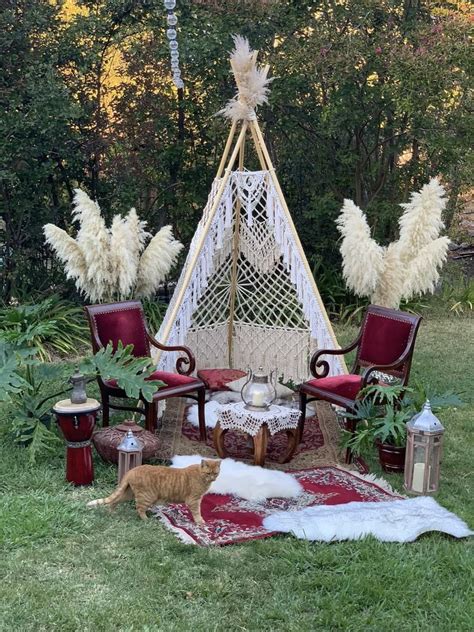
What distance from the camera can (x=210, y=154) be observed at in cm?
788

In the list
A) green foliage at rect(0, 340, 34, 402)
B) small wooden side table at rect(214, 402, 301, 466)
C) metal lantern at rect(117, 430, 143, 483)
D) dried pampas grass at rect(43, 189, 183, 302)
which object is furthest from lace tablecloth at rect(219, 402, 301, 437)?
dried pampas grass at rect(43, 189, 183, 302)

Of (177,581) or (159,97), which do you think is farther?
(159,97)

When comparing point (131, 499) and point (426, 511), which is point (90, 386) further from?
point (426, 511)

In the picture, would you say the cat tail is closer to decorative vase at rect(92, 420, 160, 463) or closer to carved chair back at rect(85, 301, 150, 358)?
decorative vase at rect(92, 420, 160, 463)

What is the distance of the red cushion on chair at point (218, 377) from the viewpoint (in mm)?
5145

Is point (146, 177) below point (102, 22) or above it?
below

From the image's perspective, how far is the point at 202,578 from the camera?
2738 mm

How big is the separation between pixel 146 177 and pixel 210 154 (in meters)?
0.75

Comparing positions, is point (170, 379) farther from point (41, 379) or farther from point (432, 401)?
point (432, 401)

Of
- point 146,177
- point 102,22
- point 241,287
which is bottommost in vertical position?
point 241,287

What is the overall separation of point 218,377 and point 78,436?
5.88ft

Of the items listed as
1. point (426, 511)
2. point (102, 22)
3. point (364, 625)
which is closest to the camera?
point (364, 625)

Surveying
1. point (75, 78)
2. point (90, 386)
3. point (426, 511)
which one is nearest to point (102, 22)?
point (75, 78)

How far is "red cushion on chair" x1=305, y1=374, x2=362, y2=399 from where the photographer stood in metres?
4.22
